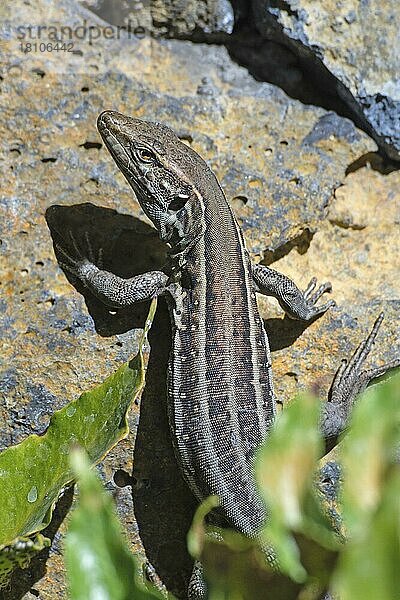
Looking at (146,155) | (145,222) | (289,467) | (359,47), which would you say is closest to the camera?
(289,467)

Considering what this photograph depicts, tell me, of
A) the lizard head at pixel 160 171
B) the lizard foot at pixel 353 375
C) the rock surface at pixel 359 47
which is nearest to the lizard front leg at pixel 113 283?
the lizard head at pixel 160 171

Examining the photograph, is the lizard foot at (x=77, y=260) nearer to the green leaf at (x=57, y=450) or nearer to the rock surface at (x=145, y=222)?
the rock surface at (x=145, y=222)

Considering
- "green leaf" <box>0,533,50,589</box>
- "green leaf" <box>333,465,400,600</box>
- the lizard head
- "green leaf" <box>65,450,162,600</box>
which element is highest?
"green leaf" <box>333,465,400,600</box>

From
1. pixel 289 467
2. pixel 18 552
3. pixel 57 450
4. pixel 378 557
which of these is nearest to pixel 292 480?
pixel 289 467

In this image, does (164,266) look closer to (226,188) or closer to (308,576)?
(226,188)

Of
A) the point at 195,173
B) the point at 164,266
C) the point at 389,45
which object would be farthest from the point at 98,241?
the point at 389,45

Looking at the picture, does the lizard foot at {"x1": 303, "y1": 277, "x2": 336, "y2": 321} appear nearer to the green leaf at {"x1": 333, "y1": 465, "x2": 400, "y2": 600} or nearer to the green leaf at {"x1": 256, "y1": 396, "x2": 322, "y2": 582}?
the green leaf at {"x1": 256, "y1": 396, "x2": 322, "y2": 582}

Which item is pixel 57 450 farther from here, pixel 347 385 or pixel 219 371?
pixel 347 385

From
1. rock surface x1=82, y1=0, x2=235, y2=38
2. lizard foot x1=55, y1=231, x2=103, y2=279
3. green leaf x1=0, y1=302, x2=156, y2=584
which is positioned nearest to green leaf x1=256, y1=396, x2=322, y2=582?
green leaf x1=0, y1=302, x2=156, y2=584
